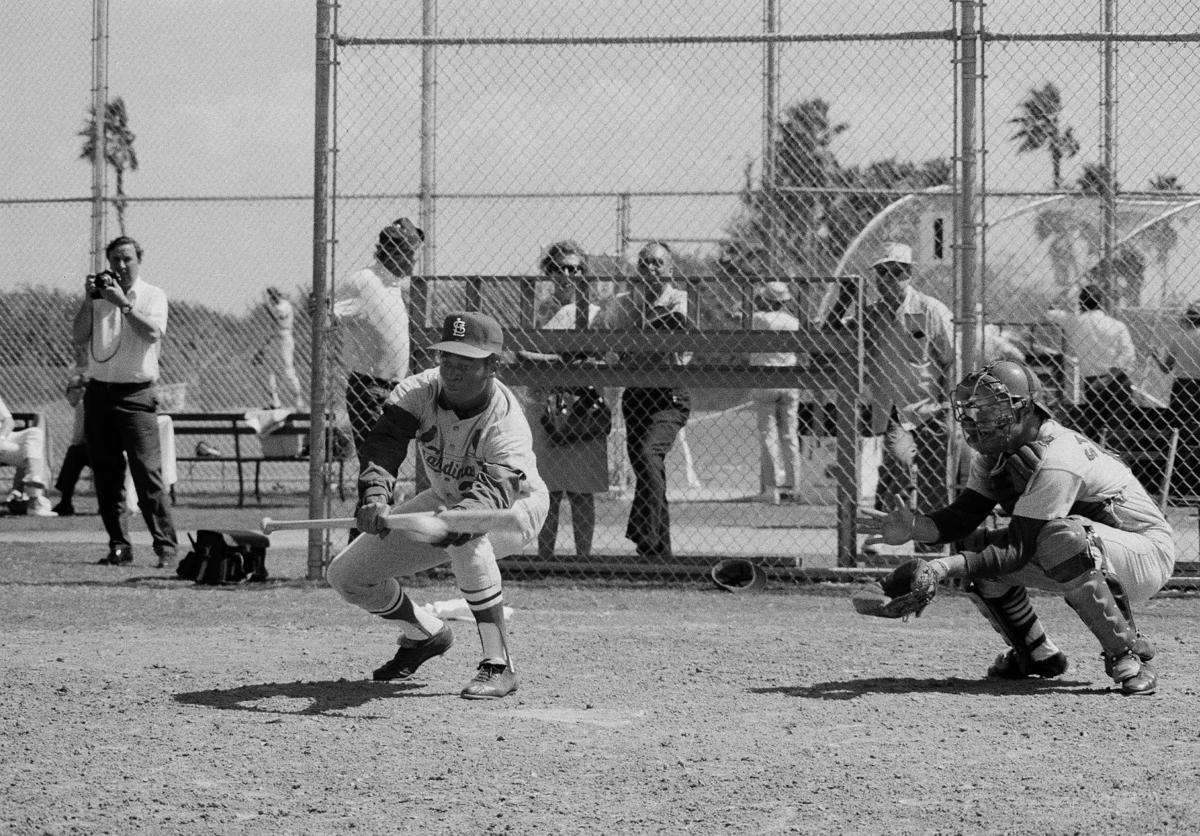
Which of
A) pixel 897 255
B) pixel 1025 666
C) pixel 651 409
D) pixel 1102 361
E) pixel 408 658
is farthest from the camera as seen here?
pixel 1102 361

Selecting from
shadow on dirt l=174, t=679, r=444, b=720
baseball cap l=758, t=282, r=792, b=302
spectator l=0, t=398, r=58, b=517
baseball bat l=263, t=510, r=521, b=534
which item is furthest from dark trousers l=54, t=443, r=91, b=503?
baseball bat l=263, t=510, r=521, b=534

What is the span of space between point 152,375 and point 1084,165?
6.55 meters

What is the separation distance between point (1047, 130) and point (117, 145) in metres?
9.01

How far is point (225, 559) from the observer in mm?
9375

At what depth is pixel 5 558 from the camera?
1059cm

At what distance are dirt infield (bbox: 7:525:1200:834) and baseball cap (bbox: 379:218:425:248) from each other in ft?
7.28

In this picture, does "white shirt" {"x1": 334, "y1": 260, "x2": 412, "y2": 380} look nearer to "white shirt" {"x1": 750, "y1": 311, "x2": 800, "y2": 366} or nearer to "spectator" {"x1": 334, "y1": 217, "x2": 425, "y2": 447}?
"spectator" {"x1": 334, "y1": 217, "x2": 425, "y2": 447}

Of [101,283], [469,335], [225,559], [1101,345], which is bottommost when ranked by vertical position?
[225,559]

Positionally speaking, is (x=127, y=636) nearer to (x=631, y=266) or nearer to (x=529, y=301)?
(x=529, y=301)

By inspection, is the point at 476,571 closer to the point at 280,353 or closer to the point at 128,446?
the point at 128,446

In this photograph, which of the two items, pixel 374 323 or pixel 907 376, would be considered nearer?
pixel 374 323

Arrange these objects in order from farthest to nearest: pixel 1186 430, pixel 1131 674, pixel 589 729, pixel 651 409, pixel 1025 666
Answer: pixel 1186 430
pixel 651 409
pixel 1025 666
pixel 1131 674
pixel 589 729

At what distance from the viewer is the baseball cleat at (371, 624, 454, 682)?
6.26 m

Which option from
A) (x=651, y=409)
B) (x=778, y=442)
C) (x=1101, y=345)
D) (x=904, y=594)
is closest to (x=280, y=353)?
(x=778, y=442)
